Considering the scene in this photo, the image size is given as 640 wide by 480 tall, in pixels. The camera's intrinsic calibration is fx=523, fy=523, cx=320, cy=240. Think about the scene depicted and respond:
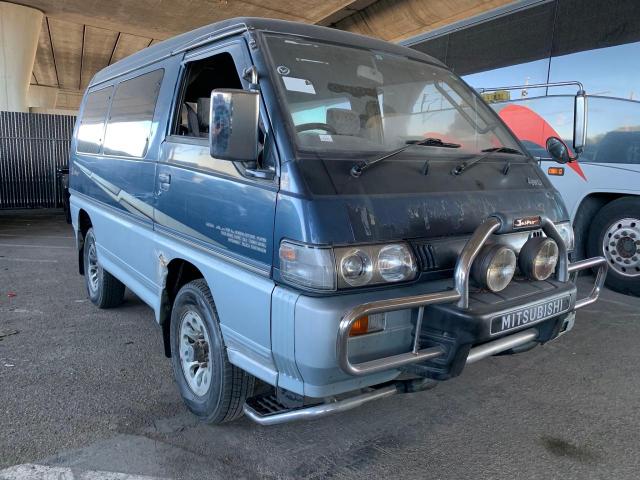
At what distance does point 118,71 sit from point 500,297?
4117 millimetres

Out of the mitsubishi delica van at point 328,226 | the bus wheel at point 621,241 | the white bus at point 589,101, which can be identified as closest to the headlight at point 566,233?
the mitsubishi delica van at point 328,226

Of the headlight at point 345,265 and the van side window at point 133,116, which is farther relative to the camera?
the van side window at point 133,116

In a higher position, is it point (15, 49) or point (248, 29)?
point (15, 49)

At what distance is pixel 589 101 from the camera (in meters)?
6.47

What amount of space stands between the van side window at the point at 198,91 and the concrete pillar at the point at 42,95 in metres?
46.8

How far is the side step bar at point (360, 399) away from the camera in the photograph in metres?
2.38

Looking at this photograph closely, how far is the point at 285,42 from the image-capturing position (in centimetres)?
303

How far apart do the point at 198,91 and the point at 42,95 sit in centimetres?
4816

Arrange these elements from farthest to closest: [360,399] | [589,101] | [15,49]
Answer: [15,49], [589,101], [360,399]

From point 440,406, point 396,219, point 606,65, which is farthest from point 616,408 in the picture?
point 606,65

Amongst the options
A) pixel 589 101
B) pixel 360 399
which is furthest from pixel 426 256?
pixel 589 101

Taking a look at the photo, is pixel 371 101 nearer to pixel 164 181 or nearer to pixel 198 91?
pixel 198 91

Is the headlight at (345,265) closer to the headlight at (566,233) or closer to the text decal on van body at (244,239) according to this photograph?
→ the text decal on van body at (244,239)

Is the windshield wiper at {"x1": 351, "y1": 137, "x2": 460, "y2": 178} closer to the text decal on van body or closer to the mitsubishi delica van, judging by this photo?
the mitsubishi delica van
